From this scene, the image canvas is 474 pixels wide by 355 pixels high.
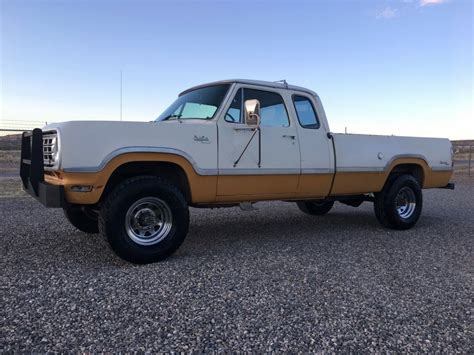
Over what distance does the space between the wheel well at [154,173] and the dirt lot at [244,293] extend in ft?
2.63

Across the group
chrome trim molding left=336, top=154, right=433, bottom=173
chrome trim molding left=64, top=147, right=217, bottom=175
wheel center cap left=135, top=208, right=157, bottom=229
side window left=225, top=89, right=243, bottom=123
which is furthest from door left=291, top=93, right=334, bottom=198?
wheel center cap left=135, top=208, right=157, bottom=229

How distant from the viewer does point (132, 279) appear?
376 centimetres

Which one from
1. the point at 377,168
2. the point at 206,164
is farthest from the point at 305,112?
the point at 206,164

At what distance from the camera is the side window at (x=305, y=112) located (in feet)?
18.7

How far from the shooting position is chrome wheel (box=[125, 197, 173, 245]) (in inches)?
167

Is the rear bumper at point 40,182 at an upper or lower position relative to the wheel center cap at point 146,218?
upper

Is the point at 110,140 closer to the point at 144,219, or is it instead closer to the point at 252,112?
the point at 144,219

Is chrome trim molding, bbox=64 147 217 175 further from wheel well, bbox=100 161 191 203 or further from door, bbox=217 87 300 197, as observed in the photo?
door, bbox=217 87 300 197

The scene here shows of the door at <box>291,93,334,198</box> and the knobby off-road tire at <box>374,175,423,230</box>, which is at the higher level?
the door at <box>291,93,334,198</box>

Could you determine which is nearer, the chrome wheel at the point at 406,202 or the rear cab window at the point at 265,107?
the rear cab window at the point at 265,107

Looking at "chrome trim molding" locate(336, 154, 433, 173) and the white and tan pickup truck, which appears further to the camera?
"chrome trim molding" locate(336, 154, 433, 173)

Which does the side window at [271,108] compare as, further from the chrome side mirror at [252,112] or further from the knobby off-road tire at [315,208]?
the knobby off-road tire at [315,208]

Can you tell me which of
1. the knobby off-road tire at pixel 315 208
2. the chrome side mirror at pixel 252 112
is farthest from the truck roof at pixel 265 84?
the knobby off-road tire at pixel 315 208

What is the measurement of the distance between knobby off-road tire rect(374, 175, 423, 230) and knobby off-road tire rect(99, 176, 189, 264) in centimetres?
356
